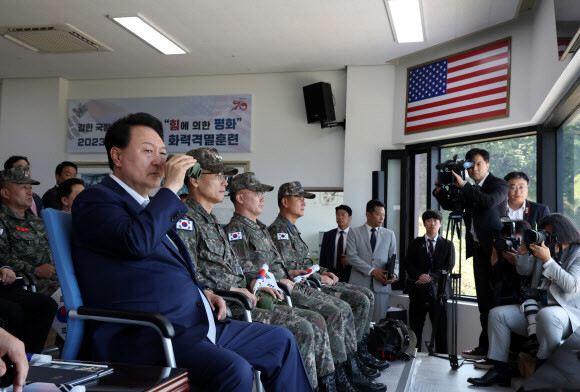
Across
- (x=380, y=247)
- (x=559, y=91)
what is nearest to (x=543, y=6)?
(x=559, y=91)

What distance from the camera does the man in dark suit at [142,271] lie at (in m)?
1.65

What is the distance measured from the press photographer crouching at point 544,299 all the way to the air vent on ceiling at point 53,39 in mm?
5062

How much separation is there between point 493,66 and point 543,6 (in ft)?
3.31

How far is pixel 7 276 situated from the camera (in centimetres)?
321

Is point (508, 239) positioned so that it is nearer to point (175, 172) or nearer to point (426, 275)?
point (426, 275)

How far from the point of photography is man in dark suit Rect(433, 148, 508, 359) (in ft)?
13.8

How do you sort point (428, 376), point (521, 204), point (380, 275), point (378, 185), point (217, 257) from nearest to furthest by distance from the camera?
point (217, 257) < point (428, 376) < point (521, 204) < point (380, 275) < point (378, 185)

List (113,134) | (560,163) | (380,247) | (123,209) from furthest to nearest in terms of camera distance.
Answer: (380,247) → (560,163) → (113,134) → (123,209)

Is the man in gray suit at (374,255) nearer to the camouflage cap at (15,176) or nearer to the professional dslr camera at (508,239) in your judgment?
the professional dslr camera at (508,239)

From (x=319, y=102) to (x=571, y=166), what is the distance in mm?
3213

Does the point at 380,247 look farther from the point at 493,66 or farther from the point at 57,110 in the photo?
the point at 57,110

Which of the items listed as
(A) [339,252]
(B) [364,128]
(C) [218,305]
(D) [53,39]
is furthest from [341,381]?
(D) [53,39]

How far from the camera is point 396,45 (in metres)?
6.23

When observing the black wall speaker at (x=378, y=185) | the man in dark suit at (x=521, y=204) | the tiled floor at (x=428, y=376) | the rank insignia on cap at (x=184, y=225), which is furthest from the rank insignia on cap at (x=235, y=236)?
the black wall speaker at (x=378, y=185)
